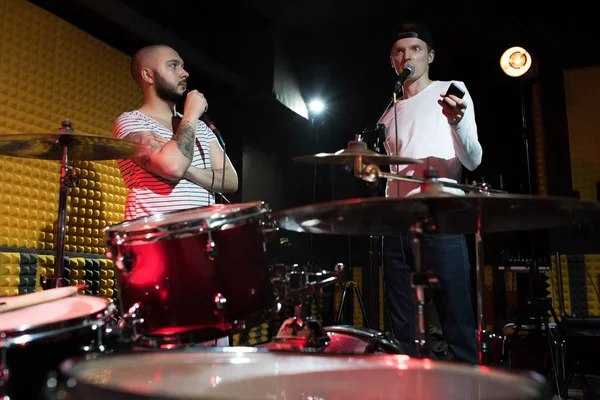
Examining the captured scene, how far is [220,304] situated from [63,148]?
3.73 ft

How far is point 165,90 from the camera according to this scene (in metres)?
2.76

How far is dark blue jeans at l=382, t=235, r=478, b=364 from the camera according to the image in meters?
2.17

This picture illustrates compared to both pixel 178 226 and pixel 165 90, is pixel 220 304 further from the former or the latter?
pixel 165 90

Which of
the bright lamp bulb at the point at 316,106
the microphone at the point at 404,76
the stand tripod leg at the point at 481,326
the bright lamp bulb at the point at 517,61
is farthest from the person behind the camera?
the bright lamp bulb at the point at 316,106

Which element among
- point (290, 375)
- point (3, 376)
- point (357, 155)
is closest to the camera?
point (290, 375)

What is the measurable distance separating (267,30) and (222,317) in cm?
423

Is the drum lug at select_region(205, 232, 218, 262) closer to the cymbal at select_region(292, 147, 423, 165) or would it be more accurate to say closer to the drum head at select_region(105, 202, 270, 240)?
the drum head at select_region(105, 202, 270, 240)

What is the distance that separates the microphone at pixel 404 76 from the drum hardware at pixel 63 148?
1.15 m

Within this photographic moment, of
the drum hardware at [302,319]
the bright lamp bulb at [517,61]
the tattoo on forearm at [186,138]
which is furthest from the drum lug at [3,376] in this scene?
the bright lamp bulb at [517,61]

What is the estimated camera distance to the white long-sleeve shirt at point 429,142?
2.27m

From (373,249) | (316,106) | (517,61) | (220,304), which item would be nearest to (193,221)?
(220,304)

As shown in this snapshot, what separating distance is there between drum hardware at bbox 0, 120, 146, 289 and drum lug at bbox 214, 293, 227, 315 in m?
0.80

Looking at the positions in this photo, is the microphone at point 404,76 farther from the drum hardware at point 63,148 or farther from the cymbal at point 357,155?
the drum hardware at point 63,148

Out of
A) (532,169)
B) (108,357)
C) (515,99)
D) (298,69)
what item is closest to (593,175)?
(532,169)
